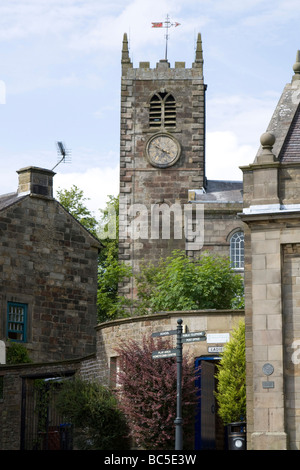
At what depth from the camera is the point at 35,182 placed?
43594 millimetres

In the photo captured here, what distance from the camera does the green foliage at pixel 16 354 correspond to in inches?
1585

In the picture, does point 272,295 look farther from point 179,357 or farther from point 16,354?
point 16,354

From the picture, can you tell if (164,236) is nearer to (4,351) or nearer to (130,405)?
(4,351)

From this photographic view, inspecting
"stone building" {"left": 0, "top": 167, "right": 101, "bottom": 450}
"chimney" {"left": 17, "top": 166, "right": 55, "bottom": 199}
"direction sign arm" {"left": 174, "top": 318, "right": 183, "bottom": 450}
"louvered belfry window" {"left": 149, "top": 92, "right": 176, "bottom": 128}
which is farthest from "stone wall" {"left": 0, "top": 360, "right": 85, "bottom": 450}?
"louvered belfry window" {"left": 149, "top": 92, "right": 176, "bottom": 128}

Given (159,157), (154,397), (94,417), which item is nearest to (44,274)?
(94,417)

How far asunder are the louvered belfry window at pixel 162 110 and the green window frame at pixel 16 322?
18.3 m

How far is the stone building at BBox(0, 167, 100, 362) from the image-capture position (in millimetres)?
41531

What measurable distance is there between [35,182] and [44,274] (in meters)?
3.53

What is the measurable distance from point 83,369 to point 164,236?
20.2m

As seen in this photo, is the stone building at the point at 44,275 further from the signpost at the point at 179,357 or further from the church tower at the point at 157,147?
the church tower at the point at 157,147

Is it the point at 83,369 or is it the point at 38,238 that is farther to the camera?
the point at 38,238

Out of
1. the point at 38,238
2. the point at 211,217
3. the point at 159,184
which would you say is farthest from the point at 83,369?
the point at 159,184
